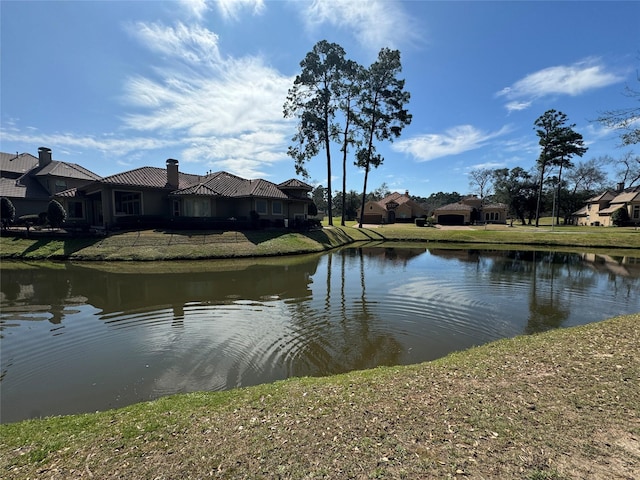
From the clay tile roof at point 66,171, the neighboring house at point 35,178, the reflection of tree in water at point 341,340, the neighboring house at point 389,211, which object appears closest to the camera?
the reflection of tree in water at point 341,340

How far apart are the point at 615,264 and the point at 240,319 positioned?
23651mm

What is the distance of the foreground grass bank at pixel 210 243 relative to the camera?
68.0ft

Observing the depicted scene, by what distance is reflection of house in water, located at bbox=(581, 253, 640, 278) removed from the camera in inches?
682

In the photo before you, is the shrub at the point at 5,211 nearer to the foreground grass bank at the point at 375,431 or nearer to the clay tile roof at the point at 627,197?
the foreground grass bank at the point at 375,431

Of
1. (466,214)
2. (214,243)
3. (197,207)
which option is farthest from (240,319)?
(466,214)

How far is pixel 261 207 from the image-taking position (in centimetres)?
3192

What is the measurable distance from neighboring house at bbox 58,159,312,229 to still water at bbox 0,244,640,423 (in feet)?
31.9

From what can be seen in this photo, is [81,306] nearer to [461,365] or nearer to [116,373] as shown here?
[116,373]

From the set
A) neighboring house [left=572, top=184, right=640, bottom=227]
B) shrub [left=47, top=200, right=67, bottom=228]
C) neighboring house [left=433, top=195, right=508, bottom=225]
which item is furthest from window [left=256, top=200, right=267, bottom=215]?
neighboring house [left=572, top=184, right=640, bottom=227]

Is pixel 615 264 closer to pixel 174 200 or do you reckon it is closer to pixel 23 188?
pixel 174 200

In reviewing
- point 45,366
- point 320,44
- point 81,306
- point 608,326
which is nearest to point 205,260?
point 81,306

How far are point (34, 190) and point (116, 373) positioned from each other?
1510 inches

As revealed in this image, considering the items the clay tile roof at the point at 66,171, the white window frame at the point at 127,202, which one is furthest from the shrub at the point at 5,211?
the clay tile roof at the point at 66,171

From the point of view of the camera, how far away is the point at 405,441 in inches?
136
